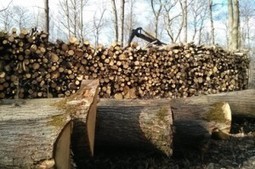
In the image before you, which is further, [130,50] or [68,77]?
[130,50]

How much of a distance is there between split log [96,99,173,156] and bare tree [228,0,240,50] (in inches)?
410

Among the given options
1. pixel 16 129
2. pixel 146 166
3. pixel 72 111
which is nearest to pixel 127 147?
pixel 146 166

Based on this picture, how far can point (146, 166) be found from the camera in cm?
457

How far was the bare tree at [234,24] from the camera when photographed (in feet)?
47.1

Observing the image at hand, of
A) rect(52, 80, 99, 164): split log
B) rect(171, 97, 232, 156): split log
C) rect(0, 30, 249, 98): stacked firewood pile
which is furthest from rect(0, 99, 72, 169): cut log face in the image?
rect(0, 30, 249, 98): stacked firewood pile

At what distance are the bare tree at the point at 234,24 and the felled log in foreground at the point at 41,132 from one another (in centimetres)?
1125

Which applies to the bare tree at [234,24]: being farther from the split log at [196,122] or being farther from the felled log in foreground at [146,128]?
the felled log in foreground at [146,128]

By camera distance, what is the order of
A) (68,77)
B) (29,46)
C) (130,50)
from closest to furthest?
(29,46), (68,77), (130,50)

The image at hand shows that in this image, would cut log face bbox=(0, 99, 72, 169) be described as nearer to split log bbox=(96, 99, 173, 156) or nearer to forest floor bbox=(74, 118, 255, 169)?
split log bbox=(96, 99, 173, 156)

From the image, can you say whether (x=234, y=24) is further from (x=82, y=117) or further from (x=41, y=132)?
(x=41, y=132)

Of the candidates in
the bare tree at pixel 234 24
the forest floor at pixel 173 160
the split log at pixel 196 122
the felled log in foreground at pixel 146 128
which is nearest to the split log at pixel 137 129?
the felled log in foreground at pixel 146 128

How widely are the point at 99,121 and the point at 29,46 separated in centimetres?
297

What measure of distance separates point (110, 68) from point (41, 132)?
4.55m

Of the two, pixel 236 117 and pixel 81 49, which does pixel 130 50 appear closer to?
pixel 81 49
